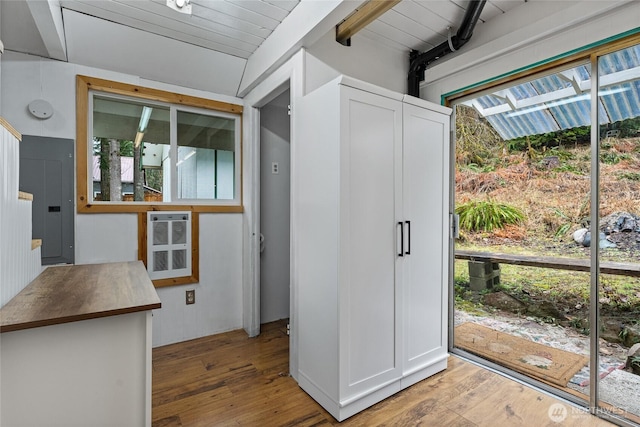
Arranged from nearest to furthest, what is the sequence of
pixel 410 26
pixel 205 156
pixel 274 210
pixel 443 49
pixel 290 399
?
pixel 290 399 → pixel 410 26 → pixel 443 49 → pixel 205 156 → pixel 274 210

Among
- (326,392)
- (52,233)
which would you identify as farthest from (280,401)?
(52,233)

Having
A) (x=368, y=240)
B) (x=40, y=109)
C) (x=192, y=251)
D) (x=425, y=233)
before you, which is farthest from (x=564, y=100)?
(x=40, y=109)

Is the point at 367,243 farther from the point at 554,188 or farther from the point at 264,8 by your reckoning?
the point at 264,8

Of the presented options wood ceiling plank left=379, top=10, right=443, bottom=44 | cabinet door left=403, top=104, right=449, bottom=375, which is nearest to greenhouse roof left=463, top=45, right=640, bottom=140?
cabinet door left=403, top=104, right=449, bottom=375

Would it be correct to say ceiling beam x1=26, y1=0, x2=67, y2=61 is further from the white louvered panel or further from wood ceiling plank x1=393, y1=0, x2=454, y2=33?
wood ceiling plank x1=393, y1=0, x2=454, y2=33

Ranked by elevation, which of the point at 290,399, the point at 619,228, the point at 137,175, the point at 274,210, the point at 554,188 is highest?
the point at 137,175

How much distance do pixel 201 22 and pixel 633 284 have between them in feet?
10.5

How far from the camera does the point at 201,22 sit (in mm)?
2270

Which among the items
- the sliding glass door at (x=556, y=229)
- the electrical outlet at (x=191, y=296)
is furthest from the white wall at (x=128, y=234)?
the sliding glass door at (x=556, y=229)

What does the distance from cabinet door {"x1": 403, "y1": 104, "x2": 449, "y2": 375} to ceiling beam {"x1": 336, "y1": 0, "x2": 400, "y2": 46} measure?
59cm

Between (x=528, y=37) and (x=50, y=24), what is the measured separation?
2993mm

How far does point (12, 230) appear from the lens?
1.36 m

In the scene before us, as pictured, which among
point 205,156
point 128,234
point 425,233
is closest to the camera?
point 425,233

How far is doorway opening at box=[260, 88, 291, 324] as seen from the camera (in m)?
3.33
